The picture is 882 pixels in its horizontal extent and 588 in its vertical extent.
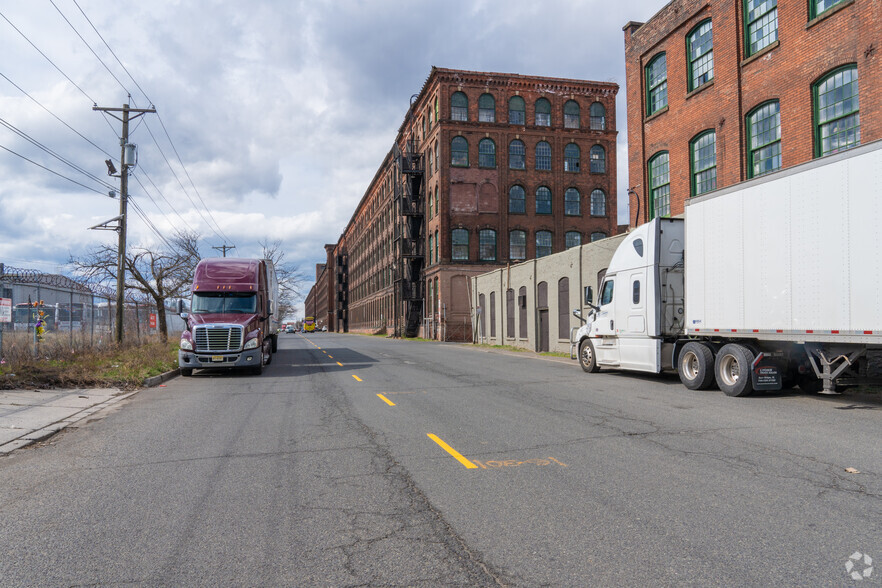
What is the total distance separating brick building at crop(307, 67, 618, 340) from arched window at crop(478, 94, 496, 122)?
79 millimetres

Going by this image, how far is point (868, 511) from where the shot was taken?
192 inches

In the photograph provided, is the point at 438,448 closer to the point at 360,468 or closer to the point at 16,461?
the point at 360,468

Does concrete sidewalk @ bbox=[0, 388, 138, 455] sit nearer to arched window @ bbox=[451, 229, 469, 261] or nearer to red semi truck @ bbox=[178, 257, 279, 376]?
red semi truck @ bbox=[178, 257, 279, 376]

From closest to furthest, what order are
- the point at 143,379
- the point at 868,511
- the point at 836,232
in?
the point at 868,511 → the point at 836,232 → the point at 143,379

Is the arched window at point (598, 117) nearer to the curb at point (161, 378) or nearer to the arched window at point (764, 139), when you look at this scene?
the arched window at point (764, 139)

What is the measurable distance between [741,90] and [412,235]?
39.7m

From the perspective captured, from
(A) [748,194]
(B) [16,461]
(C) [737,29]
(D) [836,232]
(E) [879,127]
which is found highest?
(C) [737,29]

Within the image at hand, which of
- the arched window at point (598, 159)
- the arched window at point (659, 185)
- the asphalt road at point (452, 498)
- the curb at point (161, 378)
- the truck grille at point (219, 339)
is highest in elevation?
the arched window at point (598, 159)

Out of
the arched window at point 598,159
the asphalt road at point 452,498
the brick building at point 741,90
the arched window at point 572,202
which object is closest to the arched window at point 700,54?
the brick building at point 741,90

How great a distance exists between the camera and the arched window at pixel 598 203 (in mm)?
51812

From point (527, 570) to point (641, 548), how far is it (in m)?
0.85

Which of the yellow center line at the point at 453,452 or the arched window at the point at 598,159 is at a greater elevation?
the arched window at the point at 598,159

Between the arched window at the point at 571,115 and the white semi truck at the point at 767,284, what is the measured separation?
37797mm

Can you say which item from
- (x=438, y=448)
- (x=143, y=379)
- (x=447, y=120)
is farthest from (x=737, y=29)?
(x=447, y=120)
